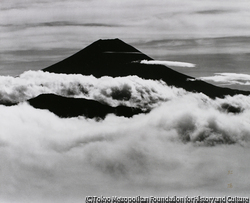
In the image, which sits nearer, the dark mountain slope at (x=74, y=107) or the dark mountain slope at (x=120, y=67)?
the dark mountain slope at (x=120, y=67)

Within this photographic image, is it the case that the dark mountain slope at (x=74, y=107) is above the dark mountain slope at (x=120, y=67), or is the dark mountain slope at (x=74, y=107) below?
below

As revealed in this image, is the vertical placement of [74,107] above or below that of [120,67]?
below

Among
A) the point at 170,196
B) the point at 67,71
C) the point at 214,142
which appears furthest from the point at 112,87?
the point at 170,196

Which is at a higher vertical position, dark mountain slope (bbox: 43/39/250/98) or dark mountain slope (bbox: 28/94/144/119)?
dark mountain slope (bbox: 43/39/250/98)

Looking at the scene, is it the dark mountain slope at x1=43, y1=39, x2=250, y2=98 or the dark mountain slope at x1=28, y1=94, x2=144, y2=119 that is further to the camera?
the dark mountain slope at x1=28, y1=94, x2=144, y2=119
